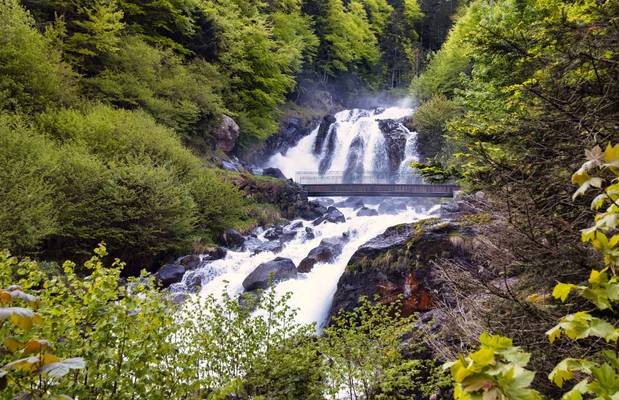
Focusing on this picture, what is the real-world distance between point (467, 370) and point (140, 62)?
1918cm

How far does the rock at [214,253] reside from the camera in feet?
40.7

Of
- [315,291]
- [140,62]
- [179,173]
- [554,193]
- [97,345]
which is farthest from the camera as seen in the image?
[140,62]

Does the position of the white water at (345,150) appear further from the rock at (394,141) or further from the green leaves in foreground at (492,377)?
the green leaves in foreground at (492,377)

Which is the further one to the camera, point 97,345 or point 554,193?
point 554,193

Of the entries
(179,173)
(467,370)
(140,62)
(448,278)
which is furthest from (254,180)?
(467,370)

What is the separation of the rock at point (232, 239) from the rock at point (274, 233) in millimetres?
1236

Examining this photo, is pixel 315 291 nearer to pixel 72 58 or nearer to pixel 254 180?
pixel 254 180

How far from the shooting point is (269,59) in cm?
2464

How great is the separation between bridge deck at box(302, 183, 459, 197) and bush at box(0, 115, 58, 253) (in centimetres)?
1362

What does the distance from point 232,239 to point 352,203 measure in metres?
9.91

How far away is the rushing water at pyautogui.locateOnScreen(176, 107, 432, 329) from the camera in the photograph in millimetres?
9977

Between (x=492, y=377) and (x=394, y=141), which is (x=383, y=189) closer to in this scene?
(x=394, y=141)

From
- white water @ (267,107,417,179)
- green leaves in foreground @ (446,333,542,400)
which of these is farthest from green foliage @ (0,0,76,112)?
white water @ (267,107,417,179)

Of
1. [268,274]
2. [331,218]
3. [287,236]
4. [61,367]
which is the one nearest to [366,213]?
[331,218]
